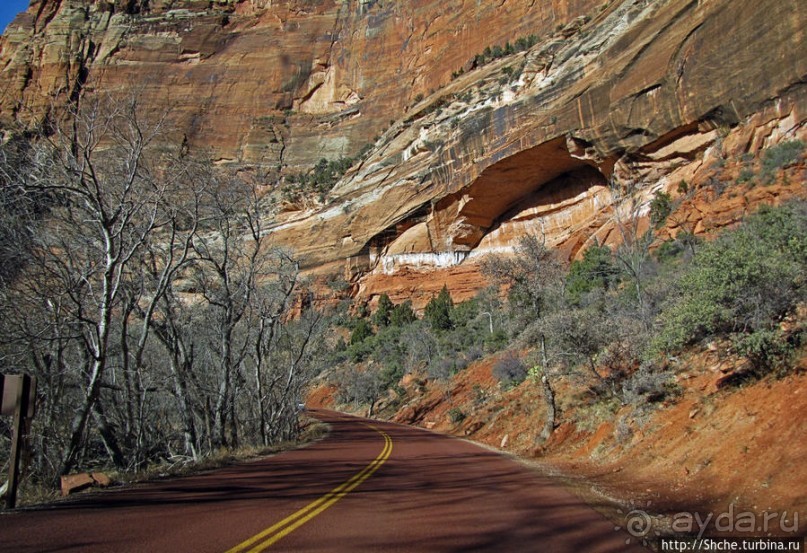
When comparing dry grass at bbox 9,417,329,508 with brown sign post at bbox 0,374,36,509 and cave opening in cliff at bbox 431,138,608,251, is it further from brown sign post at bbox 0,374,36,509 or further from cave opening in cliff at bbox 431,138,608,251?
cave opening in cliff at bbox 431,138,608,251

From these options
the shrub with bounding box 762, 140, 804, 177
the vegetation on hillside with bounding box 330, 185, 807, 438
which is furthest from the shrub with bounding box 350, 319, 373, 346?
the shrub with bounding box 762, 140, 804, 177

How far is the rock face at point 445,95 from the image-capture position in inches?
1205

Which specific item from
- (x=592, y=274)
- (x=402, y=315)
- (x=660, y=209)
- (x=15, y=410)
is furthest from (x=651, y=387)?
(x=402, y=315)

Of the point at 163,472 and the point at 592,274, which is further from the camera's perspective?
the point at 592,274

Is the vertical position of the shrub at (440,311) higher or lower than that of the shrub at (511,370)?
higher

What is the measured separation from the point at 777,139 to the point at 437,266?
1320 inches

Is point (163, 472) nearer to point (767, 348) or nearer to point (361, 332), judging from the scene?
point (767, 348)

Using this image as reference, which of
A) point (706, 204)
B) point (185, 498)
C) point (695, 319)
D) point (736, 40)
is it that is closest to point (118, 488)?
point (185, 498)

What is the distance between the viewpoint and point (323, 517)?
593 cm

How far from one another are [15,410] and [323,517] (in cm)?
397

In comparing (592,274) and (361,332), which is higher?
(592,274)

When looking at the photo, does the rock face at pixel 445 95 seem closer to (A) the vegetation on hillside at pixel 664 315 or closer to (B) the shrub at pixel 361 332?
(B) the shrub at pixel 361 332

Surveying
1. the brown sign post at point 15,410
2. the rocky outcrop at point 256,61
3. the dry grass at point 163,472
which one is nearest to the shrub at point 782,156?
the dry grass at point 163,472

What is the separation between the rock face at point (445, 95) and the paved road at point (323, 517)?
6485mm
